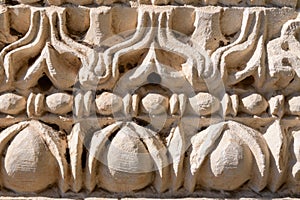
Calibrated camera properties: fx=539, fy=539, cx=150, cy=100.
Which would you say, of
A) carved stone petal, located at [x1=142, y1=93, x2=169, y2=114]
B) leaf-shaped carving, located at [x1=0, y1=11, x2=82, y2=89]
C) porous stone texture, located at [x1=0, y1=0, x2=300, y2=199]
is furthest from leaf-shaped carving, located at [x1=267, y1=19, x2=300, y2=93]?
leaf-shaped carving, located at [x1=0, y1=11, x2=82, y2=89]

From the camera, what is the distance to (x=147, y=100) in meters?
1.34

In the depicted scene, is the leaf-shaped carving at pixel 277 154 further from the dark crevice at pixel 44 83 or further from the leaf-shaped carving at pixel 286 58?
the dark crevice at pixel 44 83

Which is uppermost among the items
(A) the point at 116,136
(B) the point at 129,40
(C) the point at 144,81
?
(B) the point at 129,40

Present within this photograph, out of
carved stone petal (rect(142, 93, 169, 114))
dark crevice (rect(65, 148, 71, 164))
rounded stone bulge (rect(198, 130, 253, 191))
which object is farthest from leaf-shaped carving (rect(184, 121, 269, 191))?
dark crevice (rect(65, 148, 71, 164))

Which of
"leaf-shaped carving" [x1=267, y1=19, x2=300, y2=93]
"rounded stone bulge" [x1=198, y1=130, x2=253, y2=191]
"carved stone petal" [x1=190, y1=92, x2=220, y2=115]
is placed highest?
"leaf-shaped carving" [x1=267, y1=19, x2=300, y2=93]

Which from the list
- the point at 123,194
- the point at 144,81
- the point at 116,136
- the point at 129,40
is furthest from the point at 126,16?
the point at 123,194

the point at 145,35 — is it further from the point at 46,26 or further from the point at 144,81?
the point at 46,26

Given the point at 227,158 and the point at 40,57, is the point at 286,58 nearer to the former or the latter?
the point at 227,158

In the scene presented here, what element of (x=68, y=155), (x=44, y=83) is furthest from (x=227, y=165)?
(x=44, y=83)

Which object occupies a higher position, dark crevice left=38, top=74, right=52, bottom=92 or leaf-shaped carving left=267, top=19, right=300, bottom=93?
leaf-shaped carving left=267, top=19, right=300, bottom=93

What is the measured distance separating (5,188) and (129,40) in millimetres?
484

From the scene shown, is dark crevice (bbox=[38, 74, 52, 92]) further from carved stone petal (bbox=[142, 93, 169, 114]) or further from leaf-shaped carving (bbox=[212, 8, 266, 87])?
leaf-shaped carving (bbox=[212, 8, 266, 87])

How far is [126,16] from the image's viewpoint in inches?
54.6

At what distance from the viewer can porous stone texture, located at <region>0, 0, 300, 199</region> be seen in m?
1.33
